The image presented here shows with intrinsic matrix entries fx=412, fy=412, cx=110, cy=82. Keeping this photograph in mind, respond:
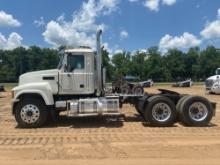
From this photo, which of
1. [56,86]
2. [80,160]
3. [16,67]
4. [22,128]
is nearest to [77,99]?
[56,86]

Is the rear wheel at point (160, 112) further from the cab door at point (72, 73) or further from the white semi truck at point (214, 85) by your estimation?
the white semi truck at point (214, 85)

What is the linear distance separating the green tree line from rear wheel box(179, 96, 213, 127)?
8997 centimetres

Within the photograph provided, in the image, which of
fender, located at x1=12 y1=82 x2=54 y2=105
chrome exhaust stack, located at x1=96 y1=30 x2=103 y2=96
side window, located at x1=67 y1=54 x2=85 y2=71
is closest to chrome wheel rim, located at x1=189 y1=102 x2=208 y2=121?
chrome exhaust stack, located at x1=96 y1=30 x2=103 y2=96

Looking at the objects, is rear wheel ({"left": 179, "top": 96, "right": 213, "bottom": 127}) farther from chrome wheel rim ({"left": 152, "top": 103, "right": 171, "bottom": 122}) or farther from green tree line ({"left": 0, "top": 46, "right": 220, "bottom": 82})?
green tree line ({"left": 0, "top": 46, "right": 220, "bottom": 82})

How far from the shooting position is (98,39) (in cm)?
1462

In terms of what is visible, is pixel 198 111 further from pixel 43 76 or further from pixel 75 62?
pixel 43 76

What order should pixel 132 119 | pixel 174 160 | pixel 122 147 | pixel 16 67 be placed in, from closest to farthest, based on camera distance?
pixel 174 160, pixel 122 147, pixel 132 119, pixel 16 67

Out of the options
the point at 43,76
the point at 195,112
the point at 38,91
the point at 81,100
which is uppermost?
the point at 43,76

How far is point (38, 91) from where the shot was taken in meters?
13.8

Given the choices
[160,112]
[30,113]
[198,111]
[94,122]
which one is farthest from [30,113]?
[198,111]

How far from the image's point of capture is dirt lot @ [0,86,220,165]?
339 inches

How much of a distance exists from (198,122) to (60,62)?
5.16 m

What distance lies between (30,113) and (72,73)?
77.3 inches

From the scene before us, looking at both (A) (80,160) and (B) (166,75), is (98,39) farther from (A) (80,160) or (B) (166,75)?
(B) (166,75)
